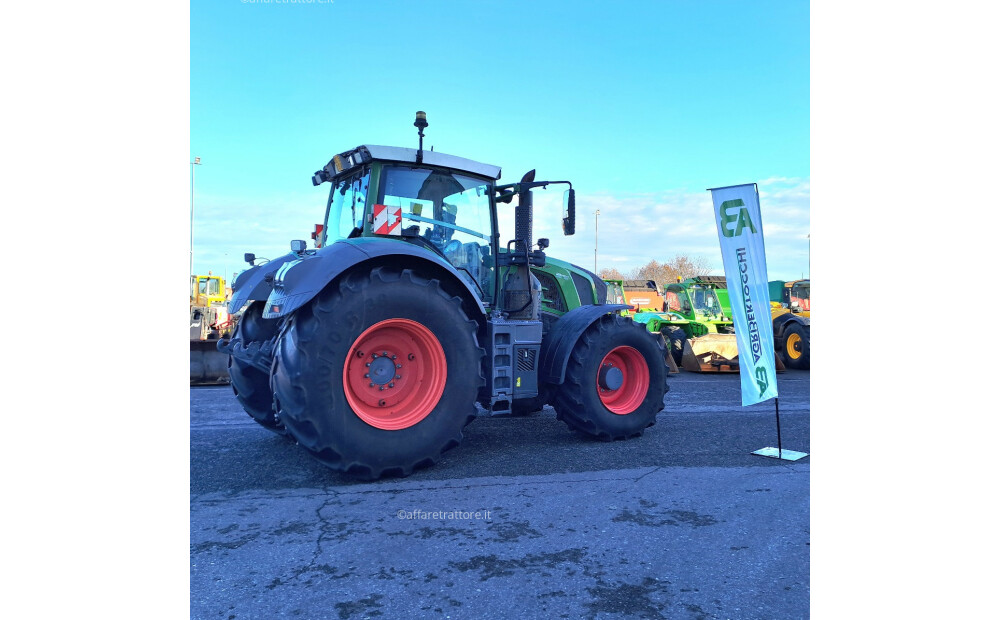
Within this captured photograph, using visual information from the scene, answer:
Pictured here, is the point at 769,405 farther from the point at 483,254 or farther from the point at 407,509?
the point at 407,509

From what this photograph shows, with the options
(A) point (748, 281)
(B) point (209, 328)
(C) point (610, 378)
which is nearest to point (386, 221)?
(C) point (610, 378)

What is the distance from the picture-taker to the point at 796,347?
1328 cm

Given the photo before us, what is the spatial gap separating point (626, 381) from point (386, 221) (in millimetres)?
2800

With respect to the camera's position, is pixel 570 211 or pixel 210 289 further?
pixel 210 289

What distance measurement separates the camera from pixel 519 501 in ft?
12.1

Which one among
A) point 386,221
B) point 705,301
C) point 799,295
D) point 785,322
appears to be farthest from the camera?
point 799,295

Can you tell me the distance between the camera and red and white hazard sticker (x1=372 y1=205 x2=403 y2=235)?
473 cm

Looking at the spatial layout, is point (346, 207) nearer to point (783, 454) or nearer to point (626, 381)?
point (626, 381)

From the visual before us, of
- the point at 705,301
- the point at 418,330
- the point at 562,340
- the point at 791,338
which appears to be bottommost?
the point at 791,338

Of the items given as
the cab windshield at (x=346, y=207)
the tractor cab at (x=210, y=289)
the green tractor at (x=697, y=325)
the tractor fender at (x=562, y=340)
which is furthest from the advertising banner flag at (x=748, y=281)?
the tractor cab at (x=210, y=289)

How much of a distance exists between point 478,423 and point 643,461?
2125 millimetres

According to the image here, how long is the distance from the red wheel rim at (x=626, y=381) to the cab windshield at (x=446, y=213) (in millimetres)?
1398

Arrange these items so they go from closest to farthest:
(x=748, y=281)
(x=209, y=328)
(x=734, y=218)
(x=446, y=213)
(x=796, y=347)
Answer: (x=748, y=281) → (x=734, y=218) → (x=446, y=213) → (x=796, y=347) → (x=209, y=328)

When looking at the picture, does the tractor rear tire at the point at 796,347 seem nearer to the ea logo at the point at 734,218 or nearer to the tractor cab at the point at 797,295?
the tractor cab at the point at 797,295
